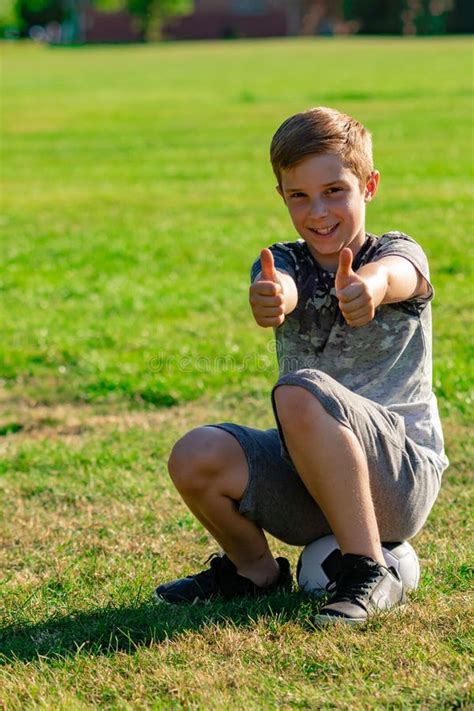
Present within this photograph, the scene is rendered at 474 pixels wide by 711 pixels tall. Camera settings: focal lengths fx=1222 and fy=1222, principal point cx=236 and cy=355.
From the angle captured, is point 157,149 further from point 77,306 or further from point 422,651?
point 422,651

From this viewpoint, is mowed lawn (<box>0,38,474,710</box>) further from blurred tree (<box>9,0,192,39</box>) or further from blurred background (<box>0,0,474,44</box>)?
blurred tree (<box>9,0,192,39</box>)

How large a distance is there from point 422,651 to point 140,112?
24030mm

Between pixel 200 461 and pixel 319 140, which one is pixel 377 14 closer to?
pixel 319 140

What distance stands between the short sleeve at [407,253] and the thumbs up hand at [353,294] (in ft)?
1.19

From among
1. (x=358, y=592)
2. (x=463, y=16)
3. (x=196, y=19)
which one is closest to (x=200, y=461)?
(x=358, y=592)

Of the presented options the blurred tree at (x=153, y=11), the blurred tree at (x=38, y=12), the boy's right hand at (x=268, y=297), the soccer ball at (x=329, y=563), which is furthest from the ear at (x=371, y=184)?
the blurred tree at (x=38, y=12)

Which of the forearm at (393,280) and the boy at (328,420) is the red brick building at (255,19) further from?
the forearm at (393,280)

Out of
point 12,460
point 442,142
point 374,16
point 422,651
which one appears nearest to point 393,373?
point 422,651

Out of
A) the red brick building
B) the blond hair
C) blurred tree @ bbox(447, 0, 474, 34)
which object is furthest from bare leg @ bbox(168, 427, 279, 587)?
the red brick building

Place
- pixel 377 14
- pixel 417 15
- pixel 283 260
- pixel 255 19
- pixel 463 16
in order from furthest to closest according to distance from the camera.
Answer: pixel 255 19
pixel 377 14
pixel 463 16
pixel 417 15
pixel 283 260

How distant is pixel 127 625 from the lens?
3580 millimetres

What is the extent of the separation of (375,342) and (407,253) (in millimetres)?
286

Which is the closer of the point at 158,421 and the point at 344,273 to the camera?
the point at 344,273

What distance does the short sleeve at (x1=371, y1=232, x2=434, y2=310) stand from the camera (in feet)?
12.0
